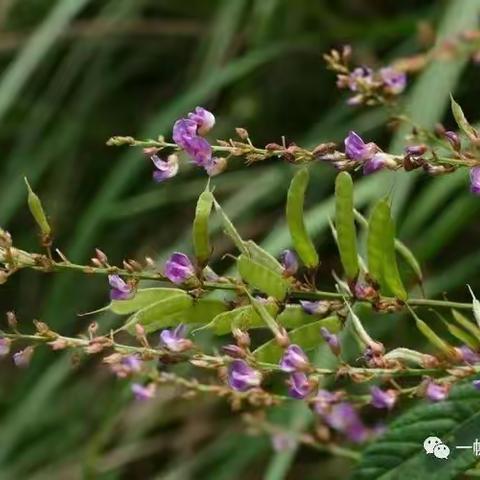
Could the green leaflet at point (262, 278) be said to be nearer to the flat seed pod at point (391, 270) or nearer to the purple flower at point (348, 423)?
the flat seed pod at point (391, 270)

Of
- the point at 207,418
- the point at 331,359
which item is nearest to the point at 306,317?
the point at 331,359

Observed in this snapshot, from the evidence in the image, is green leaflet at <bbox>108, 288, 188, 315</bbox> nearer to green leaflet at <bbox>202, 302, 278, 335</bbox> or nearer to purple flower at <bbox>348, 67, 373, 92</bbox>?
green leaflet at <bbox>202, 302, 278, 335</bbox>

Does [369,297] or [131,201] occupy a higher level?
[369,297]

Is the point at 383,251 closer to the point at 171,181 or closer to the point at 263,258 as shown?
the point at 263,258

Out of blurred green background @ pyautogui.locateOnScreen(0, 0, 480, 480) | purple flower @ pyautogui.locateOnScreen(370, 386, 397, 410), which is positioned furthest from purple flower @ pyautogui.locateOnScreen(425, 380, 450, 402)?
blurred green background @ pyautogui.locateOnScreen(0, 0, 480, 480)

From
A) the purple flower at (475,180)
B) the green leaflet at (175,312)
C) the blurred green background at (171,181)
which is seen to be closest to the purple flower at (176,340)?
the green leaflet at (175,312)

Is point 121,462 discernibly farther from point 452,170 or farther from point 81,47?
point 452,170

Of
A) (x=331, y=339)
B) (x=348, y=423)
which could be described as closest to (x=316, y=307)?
(x=331, y=339)
